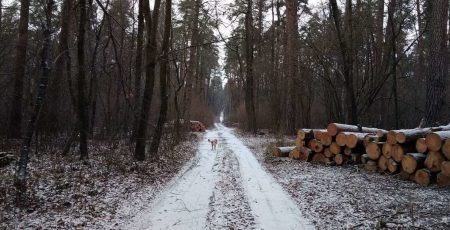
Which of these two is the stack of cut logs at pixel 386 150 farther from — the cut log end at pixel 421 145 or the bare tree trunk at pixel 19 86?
the bare tree trunk at pixel 19 86

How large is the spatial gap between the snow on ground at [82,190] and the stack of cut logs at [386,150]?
4616 mm

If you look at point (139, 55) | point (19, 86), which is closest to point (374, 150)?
Result: point (139, 55)

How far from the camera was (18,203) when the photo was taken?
6.52 meters

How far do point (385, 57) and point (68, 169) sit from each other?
16296mm

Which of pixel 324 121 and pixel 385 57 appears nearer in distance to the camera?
pixel 385 57

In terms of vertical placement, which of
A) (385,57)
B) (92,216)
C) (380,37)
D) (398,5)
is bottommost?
(92,216)

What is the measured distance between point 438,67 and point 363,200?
20.3ft

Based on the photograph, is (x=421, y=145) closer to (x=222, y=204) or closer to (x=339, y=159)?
(x=339, y=159)

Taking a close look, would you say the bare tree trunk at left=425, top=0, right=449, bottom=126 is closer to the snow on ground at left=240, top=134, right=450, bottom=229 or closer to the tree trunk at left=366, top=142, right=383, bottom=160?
the tree trunk at left=366, top=142, right=383, bottom=160

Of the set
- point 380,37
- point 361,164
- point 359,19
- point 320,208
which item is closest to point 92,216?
point 320,208

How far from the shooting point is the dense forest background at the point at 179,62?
11438mm

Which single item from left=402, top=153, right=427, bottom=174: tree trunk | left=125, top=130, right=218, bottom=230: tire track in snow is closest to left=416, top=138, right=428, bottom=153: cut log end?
left=402, top=153, right=427, bottom=174: tree trunk

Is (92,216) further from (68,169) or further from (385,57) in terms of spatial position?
(385,57)

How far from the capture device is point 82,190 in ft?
26.1
